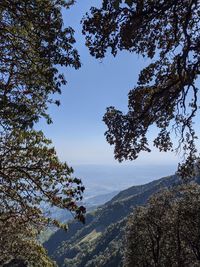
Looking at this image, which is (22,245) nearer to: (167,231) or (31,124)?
(31,124)

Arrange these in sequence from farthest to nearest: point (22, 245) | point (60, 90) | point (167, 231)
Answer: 1. point (167, 231)
2. point (22, 245)
3. point (60, 90)

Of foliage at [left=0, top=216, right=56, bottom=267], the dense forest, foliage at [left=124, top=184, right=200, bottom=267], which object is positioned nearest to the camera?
the dense forest

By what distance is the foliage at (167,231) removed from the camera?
40.6 meters

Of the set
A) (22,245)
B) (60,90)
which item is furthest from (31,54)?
(22,245)

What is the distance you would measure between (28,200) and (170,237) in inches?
1122

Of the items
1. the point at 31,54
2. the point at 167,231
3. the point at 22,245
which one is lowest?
the point at 167,231

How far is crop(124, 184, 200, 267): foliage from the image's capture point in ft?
133

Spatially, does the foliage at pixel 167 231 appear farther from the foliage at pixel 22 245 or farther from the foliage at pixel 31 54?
the foliage at pixel 31 54

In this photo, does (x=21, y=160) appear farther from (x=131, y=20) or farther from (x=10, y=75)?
(x=131, y=20)

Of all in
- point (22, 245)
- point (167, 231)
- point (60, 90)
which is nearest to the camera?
point (60, 90)

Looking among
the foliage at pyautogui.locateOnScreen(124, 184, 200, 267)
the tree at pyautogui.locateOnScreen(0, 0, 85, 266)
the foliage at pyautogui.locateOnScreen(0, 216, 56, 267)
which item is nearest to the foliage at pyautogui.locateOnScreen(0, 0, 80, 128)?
the tree at pyautogui.locateOnScreen(0, 0, 85, 266)

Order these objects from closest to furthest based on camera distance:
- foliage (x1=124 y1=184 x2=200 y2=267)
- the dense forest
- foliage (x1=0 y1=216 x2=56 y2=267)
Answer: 1. the dense forest
2. foliage (x1=0 y1=216 x2=56 y2=267)
3. foliage (x1=124 y1=184 x2=200 y2=267)

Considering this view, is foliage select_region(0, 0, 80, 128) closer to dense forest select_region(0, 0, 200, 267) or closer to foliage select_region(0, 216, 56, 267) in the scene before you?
dense forest select_region(0, 0, 200, 267)

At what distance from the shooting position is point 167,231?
1668 inches
